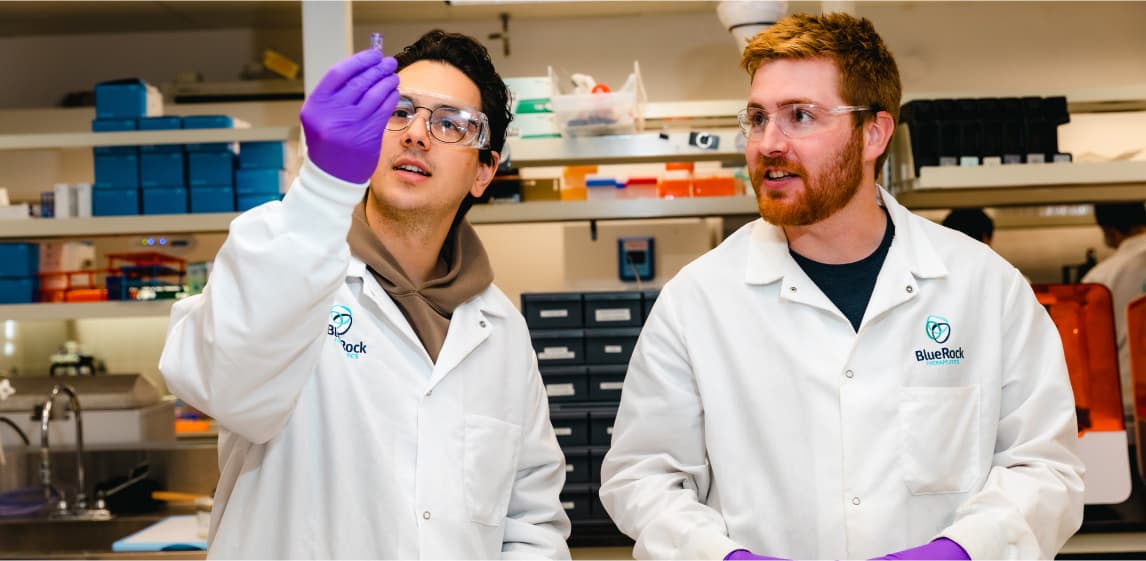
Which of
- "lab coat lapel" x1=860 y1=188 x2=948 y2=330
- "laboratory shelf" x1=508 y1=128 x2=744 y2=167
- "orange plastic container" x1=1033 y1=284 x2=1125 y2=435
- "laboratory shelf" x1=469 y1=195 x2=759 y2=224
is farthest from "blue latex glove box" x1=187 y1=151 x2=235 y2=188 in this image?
"orange plastic container" x1=1033 y1=284 x2=1125 y2=435

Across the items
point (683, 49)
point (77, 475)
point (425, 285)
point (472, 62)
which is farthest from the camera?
point (683, 49)

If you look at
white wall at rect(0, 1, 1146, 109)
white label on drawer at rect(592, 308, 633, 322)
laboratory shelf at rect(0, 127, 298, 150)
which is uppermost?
white wall at rect(0, 1, 1146, 109)

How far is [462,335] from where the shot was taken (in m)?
1.59

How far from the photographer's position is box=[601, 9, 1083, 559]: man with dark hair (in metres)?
1.55

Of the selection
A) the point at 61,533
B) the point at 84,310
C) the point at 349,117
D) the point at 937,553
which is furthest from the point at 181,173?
the point at 937,553

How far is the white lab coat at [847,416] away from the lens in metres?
1.55

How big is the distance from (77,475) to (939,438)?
3.01m

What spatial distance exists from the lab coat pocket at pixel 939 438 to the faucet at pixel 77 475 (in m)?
2.66

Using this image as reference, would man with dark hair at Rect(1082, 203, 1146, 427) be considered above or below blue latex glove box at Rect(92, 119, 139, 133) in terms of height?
below

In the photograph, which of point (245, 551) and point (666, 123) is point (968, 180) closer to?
point (666, 123)

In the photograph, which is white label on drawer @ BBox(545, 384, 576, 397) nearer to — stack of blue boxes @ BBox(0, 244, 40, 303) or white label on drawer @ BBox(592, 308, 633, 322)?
white label on drawer @ BBox(592, 308, 633, 322)

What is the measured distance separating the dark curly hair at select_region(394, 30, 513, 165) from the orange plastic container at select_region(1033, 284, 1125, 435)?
5.98 feet

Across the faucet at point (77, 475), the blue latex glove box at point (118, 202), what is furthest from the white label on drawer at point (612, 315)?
the faucet at point (77, 475)

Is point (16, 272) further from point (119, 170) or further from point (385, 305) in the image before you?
point (385, 305)
